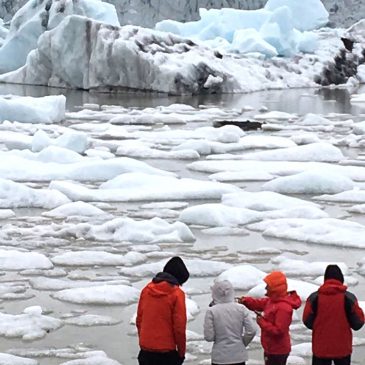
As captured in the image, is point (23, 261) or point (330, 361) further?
point (23, 261)

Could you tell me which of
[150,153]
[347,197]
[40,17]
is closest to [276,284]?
[347,197]

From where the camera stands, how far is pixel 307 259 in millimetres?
6594

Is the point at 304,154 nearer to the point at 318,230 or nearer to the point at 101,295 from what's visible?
the point at 318,230

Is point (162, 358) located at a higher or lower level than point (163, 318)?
lower

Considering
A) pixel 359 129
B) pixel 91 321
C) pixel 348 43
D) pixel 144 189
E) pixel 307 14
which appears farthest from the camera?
→ pixel 307 14

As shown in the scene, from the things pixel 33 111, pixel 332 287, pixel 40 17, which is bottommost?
pixel 33 111

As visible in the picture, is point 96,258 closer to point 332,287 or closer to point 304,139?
point 332,287

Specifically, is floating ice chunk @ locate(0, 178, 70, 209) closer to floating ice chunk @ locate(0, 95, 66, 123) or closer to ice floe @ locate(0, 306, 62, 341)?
ice floe @ locate(0, 306, 62, 341)

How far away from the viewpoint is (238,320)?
343 centimetres

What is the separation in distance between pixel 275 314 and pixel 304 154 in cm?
881

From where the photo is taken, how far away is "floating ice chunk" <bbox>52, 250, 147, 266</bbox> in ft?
21.0

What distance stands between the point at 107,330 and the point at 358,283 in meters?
1.88

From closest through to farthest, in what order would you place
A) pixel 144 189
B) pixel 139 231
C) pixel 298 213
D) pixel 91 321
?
pixel 91 321 < pixel 139 231 < pixel 298 213 < pixel 144 189

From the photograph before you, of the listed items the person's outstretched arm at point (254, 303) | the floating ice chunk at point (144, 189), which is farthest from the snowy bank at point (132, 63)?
the person's outstretched arm at point (254, 303)
